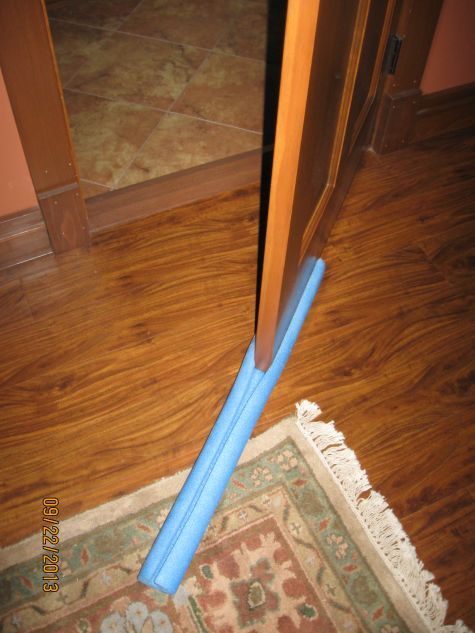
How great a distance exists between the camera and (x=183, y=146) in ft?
5.32

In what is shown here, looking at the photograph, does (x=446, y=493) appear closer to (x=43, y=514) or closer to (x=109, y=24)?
(x=43, y=514)

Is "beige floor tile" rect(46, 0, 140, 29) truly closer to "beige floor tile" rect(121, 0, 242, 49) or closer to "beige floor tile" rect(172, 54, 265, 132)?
"beige floor tile" rect(121, 0, 242, 49)

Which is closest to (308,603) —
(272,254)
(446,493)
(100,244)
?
(446,493)

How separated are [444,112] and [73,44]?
1264 millimetres

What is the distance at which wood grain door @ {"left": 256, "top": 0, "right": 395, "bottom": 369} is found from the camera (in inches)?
23.5

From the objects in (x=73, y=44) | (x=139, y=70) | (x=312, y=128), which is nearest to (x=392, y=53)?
(x=312, y=128)

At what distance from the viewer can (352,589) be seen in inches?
36.8

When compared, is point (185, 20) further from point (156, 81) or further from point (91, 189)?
point (91, 189)

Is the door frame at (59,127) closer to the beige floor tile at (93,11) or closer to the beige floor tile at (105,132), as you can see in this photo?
the beige floor tile at (105,132)

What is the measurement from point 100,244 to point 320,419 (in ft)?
2.22

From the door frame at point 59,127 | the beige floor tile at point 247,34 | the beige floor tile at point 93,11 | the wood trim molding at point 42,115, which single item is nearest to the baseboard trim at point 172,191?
the door frame at point 59,127

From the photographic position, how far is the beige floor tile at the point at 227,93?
5.65 ft

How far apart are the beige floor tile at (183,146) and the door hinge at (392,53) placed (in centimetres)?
41

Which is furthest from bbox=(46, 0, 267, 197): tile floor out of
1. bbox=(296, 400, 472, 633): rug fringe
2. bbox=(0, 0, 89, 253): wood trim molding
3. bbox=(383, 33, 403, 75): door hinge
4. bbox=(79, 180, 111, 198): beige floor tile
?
bbox=(296, 400, 472, 633): rug fringe
